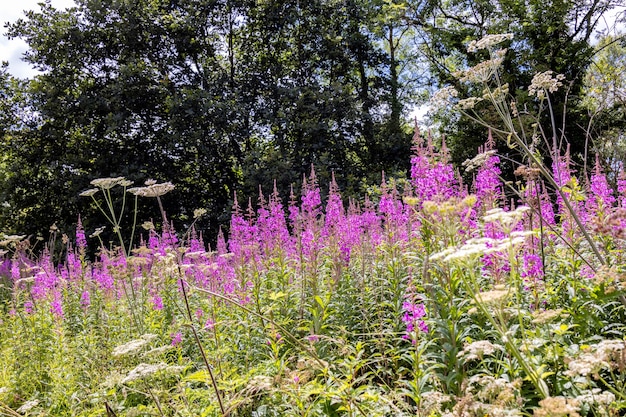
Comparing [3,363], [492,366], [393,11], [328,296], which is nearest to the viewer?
[492,366]

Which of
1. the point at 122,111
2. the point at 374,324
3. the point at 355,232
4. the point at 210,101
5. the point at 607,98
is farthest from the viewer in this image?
the point at 122,111

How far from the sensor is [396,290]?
12.3 feet

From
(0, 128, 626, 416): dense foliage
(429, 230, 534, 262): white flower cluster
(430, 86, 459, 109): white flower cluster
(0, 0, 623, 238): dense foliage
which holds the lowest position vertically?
(0, 128, 626, 416): dense foliage

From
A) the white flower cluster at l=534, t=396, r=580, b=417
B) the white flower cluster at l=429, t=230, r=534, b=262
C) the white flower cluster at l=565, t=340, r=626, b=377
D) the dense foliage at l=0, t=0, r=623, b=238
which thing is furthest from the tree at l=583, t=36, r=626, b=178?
the dense foliage at l=0, t=0, r=623, b=238

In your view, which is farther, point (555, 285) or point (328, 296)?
point (328, 296)

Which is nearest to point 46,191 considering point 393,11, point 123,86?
point 123,86

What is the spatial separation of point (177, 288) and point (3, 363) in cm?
211

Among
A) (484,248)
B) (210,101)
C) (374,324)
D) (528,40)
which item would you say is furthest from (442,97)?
(528,40)

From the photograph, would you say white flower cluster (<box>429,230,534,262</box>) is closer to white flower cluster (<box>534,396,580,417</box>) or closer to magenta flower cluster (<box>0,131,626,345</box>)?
white flower cluster (<box>534,396,580,417</box>)

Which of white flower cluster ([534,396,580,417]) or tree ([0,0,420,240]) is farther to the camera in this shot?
tree ([0,0,420,240])

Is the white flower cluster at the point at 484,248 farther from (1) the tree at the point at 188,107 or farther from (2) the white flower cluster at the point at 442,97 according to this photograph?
(1) the tree at the point at 188,107

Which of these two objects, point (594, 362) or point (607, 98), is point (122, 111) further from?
point (594, 362)

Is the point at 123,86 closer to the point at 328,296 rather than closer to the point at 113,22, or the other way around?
the point at 113,22

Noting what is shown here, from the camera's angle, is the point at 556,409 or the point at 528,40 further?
the point at 528,40
